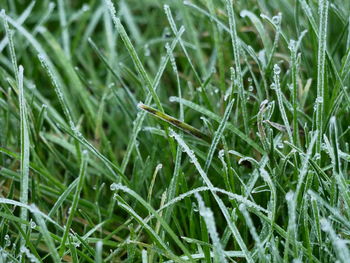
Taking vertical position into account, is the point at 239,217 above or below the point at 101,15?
below

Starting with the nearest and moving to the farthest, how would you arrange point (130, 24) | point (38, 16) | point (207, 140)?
1. point (207, 140)
2. point (130, 24)
3. point (38, 16)

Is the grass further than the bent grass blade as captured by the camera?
No

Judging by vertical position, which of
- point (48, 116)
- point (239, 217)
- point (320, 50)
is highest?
point (320, 50)

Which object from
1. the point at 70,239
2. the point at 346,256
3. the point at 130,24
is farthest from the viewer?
the point at 130,24

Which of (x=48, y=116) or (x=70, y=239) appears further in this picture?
(x=48, y=116)

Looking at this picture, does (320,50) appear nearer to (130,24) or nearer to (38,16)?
(130,24)

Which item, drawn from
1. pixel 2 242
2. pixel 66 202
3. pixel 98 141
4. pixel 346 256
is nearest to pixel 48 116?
pixel 98 141

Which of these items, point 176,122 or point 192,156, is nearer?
point 192,156

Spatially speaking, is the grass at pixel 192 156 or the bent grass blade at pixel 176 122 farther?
the bent grass blade at pixel 176 122
